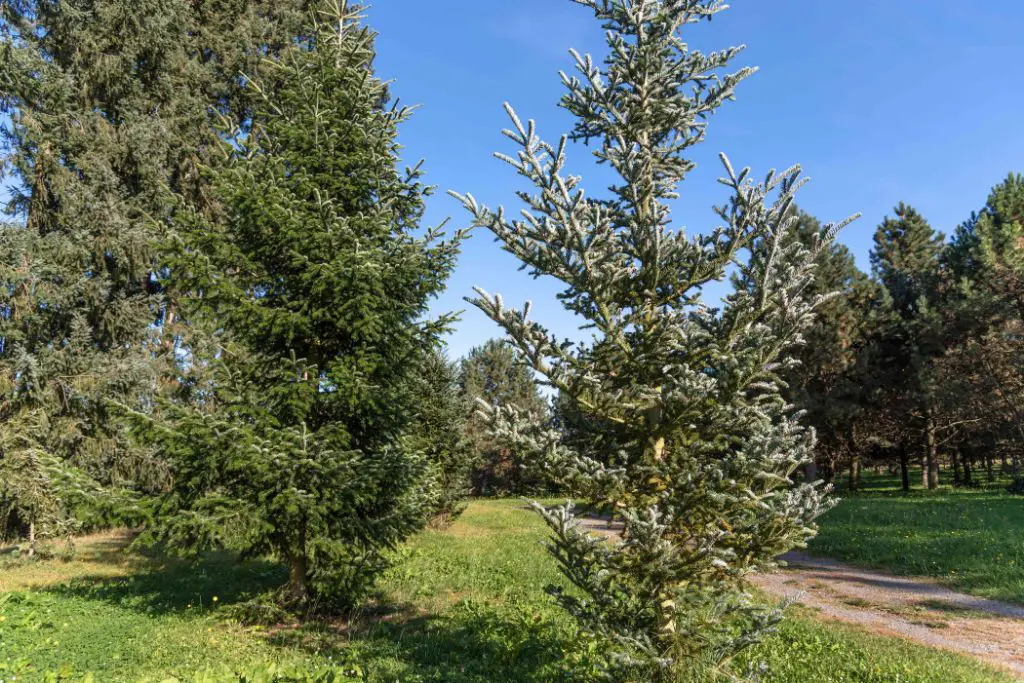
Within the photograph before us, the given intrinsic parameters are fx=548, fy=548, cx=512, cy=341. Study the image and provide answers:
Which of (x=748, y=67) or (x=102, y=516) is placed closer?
(x=748, y=67)

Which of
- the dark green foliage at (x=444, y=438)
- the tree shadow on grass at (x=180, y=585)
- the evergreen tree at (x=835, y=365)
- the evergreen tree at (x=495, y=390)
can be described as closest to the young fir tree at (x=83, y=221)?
the tree shadow on grass at (x=180, y=585)

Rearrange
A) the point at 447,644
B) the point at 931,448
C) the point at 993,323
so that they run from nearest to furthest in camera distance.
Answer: the point at 447,644
the point at 993,323
the point at 931,448

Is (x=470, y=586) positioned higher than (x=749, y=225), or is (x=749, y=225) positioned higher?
(x=749, y=225)

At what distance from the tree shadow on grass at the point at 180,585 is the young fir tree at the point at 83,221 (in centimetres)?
227

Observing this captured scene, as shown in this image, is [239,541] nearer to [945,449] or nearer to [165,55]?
[165,55]

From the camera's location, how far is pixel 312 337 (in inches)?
390

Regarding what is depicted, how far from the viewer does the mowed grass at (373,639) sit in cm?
723

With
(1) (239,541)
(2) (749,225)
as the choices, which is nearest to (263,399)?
(1) (239,541)

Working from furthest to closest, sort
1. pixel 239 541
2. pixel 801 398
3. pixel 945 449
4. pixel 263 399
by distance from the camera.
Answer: pixel 945 449, pixel 801 398, pixel 263 399, pixel 239 541

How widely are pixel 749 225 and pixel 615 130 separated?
1.58 meters

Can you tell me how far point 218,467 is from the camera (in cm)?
870

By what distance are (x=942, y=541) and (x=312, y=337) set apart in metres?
18.0

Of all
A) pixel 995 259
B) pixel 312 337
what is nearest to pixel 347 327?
pixel 312 337

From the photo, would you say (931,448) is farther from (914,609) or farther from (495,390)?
(495,390)
